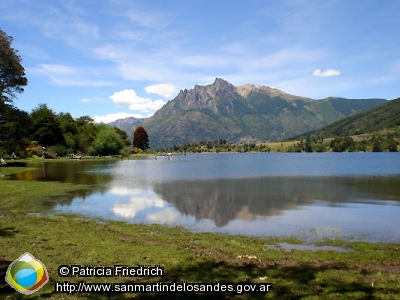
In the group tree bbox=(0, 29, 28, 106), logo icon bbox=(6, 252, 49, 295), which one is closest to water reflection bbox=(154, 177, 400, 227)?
logo icon bbox=(6, 252, 49, 295)

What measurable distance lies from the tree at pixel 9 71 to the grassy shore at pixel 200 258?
4020 centimetres

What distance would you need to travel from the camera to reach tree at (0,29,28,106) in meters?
50.8

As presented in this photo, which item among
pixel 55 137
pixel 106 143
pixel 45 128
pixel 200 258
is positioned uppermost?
pixel 45 128

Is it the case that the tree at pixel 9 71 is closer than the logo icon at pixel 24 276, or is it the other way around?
the logo icon at pixel 24 276

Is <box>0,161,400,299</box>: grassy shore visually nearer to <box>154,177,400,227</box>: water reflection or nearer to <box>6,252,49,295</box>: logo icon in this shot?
<box>6,252,49,295</box>: logo icon

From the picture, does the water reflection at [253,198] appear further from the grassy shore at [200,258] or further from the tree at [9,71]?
the tree at [9,71]

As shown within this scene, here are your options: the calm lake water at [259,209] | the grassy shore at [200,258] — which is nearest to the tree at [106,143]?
the calm lake water at [259,209]

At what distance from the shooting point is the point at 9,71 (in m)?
55.4

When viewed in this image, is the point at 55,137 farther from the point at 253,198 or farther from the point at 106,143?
the point at 253,198

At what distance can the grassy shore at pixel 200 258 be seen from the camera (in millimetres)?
9430

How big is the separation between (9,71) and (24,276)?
57644mm

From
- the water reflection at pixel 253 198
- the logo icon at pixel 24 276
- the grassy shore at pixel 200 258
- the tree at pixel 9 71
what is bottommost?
the water reflection at pixel 253 198

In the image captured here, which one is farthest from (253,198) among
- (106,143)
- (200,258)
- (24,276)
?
(106,143)

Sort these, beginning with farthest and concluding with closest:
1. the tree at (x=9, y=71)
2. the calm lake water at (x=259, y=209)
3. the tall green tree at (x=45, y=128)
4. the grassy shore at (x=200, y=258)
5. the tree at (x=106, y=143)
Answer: the tree at (x=106, y=143), the tall green tree at (x=45, y=128), the tree at (x=9, y=71), the calm lake water at (x=259, y=209), the grassy shore at (x=200, y=258)
